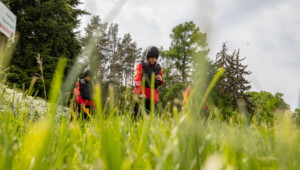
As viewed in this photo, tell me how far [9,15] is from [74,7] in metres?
11.5

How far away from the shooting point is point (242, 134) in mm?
978

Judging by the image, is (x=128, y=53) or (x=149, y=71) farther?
(x=128, y=53)

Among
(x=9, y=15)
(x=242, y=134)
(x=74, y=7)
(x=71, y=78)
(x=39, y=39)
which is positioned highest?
(x=74, y=7)

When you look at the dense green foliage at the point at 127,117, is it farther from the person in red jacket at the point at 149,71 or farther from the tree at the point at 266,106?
the person in red jacket at the point at 149,71

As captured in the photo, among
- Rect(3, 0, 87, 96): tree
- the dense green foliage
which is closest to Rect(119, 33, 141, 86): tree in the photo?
the dense green foliage

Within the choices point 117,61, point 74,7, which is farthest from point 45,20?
point 117,61

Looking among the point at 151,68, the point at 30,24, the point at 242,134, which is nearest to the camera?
the point at 242,134

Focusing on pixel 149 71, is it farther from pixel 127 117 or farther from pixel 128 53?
pixel 128 53

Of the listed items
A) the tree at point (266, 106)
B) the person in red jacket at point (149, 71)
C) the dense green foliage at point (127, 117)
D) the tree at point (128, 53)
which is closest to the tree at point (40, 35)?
the dense green foliage at point (127, 117)

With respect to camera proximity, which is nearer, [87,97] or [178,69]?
[87,97]

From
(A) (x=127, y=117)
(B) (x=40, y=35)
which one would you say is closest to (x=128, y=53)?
(B) (x=40, y=35)

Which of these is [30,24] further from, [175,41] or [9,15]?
[175,41]

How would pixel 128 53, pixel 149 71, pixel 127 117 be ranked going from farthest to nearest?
1. pixel 128 53
2. pixel 149 71
3. pixel 127 117

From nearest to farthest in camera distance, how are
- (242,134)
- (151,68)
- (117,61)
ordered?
1. (242,134)
2. (151,68)
3. (117,61)
